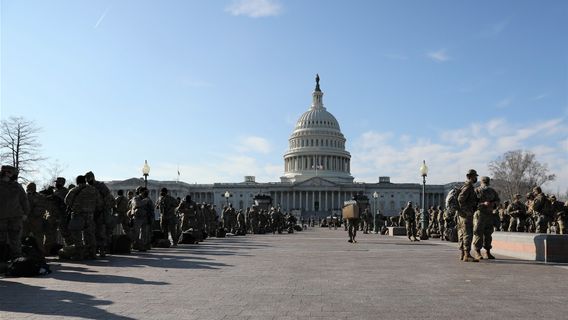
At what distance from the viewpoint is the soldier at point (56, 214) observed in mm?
17062

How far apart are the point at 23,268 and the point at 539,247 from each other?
43.2 ft

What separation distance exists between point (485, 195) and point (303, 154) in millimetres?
157883

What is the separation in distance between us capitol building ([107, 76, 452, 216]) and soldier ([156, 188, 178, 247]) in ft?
418

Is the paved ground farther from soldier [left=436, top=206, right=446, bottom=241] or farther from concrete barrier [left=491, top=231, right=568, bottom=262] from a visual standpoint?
soldier [left=436, top=206, right=446, bottom=241]

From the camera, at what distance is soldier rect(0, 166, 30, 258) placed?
1271cm

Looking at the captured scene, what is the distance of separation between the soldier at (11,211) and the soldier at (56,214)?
392 cm

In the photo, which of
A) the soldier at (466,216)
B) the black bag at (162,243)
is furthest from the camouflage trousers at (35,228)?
the soldier at (466,216)

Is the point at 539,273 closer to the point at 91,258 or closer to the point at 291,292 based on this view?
the point at 291,292

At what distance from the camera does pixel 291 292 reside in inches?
378

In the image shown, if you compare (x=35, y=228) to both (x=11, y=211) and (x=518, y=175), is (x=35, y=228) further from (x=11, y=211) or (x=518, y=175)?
(x=518, y=175)

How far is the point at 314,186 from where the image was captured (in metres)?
161

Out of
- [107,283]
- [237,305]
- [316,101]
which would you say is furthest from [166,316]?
[316,101]

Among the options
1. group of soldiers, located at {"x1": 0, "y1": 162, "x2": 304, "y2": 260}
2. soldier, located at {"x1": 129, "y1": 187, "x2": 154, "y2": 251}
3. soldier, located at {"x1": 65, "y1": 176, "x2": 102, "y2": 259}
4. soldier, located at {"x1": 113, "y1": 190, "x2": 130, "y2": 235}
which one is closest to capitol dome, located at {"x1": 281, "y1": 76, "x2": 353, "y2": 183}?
group of soldiers, located at {"x1": 0, "y1": 162, "x2": 304, "y2": 260}

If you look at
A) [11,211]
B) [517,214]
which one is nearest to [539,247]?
[517,214]
